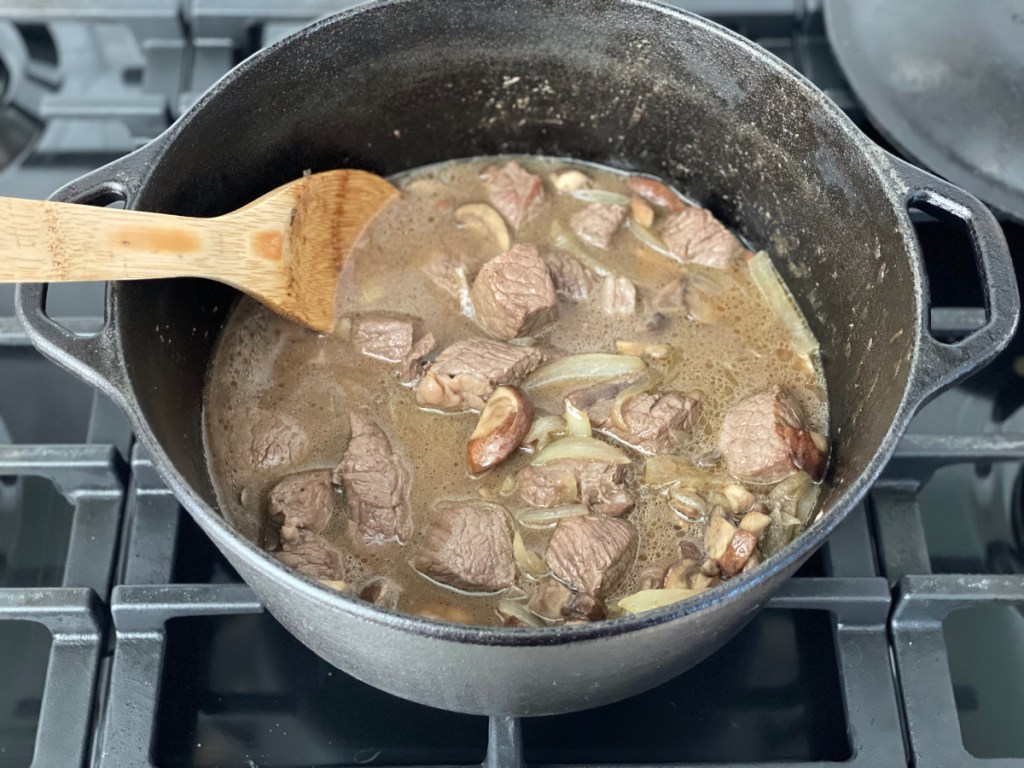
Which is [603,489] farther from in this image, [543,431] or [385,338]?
[385,338]

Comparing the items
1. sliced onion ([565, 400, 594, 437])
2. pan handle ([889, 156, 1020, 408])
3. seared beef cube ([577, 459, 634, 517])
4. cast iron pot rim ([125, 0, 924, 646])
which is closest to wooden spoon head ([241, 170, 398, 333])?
cast iron pot rim ([125, 0, 924, 646])

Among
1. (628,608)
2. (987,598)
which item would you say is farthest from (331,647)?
(987,598)

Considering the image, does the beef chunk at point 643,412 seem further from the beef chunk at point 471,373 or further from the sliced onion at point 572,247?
the sliced onion at point 572,247

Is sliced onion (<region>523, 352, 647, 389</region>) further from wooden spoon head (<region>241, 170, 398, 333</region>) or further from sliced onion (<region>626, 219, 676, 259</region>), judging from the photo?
wooden spoon head (<region>241, 170, 398, 333</region>)

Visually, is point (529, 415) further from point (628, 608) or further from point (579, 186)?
point (579, 186)

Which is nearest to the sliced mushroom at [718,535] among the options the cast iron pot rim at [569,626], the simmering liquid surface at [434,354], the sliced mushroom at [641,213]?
the simmering liquid surface at [434,354]

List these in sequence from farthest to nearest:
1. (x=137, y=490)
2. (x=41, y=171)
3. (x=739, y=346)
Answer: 1. (x=41, y=171)
2. (x=739, y=346)
3. (x=137, y=490)
